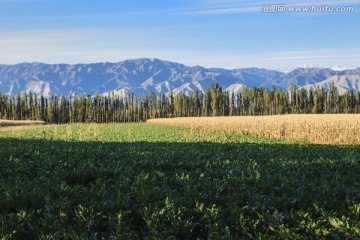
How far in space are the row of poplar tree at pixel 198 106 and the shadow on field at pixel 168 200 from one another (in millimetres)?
117719

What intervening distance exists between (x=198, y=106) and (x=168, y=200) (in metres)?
139

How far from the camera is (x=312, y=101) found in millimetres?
135250

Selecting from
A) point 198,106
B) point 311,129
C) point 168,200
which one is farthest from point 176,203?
point 198,106

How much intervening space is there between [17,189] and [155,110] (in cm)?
14530

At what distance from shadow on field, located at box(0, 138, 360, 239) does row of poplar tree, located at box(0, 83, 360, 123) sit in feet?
386

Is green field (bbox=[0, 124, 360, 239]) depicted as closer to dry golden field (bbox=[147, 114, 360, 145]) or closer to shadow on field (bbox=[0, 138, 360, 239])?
shadow on field (bbox=[0, 138, 360, 239])

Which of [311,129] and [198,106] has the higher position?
[198,106]

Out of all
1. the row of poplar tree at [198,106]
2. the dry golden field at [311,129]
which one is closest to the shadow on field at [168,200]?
the dry golden field at [311,129]

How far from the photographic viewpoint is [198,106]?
14738 cm

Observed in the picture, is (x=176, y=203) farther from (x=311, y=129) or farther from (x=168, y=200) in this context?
(x=311, y=129)

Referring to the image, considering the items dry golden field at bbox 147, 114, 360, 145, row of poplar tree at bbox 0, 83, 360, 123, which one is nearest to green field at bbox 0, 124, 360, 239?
dry golden field at bbox 147, 114, 360, 145

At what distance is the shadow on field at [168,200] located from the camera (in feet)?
25.0

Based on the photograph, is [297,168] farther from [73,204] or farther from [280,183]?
[73,204]

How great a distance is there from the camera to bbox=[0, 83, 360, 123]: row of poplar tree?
432ft
